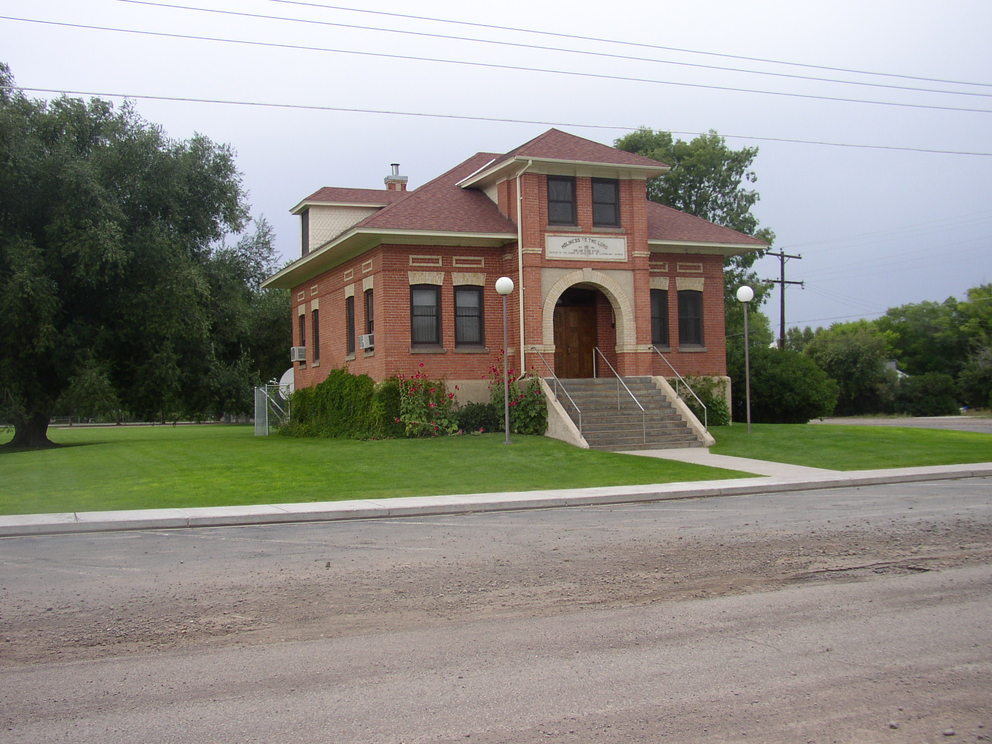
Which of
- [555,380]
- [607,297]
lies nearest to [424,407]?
[555,380]

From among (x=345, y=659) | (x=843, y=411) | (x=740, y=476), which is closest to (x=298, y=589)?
(x=345, y=659)

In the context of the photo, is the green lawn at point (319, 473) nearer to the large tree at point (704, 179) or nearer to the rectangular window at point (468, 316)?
the rectangular window at point (468, 316)

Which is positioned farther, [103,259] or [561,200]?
[103,259]

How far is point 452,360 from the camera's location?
26.2m

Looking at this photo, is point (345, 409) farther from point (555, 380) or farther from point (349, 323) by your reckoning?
point (555, 380)

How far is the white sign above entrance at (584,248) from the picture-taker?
25.9m

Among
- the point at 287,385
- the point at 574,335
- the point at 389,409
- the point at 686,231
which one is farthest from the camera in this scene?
the point at 287,385

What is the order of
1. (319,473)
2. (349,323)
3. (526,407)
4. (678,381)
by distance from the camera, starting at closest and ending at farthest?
(319,473) → (526,407) → (678,381) → (349,323)

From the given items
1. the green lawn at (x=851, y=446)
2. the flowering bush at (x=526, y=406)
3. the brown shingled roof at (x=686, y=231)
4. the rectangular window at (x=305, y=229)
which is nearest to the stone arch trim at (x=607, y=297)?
the flowering bush at (x=526, y=406)

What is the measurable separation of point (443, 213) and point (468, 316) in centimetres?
300

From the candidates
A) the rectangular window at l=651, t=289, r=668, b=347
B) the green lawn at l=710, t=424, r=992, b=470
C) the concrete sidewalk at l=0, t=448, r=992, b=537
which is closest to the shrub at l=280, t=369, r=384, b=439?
the rectangular window at l=651, t=289, r=668, b=347

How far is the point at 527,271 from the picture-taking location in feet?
83.8

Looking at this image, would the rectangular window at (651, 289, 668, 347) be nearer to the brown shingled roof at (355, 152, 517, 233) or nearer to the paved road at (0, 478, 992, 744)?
the brown shingled roof at (355, 152, 517, 233)

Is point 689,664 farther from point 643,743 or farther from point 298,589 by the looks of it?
point 298,589
